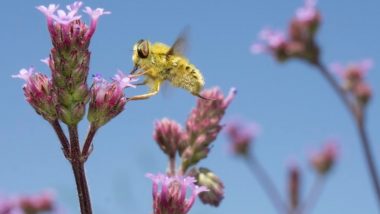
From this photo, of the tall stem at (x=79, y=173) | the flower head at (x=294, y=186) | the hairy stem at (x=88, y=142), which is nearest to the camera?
the tall stem at (x=79, y=173)

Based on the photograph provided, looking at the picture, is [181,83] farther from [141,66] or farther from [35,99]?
[35,99]

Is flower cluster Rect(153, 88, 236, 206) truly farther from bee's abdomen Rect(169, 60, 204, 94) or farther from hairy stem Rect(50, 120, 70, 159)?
hairy stem Rect(50, 120, 70, 159)

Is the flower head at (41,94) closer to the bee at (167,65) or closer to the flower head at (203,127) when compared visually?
the bee at (167,65)

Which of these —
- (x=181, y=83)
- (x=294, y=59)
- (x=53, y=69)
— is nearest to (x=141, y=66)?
(x=181, y=83)

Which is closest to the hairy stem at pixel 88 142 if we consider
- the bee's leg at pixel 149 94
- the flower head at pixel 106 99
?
the flower head at pixel 106 99

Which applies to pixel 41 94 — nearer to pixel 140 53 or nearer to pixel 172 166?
pixel 140 53

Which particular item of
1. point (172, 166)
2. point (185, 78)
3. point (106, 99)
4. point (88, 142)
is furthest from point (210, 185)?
point (88, 142)

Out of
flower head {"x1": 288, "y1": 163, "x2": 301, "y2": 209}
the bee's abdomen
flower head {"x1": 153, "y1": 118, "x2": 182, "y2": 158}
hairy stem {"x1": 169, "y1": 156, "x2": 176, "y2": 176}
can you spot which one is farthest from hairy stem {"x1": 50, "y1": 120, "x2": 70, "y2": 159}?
flower head {"x1": 288, "y1": 163, "x2": 301, "y2": 209}
